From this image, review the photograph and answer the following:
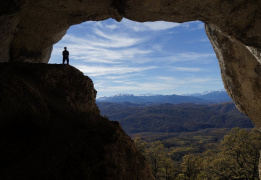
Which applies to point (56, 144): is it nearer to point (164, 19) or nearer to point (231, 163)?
point (164, 19)

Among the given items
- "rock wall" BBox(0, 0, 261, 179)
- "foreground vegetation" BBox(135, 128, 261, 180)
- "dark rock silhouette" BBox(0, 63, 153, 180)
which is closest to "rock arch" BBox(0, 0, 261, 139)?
"rock wall" BBox(0, 0, 261, 179)

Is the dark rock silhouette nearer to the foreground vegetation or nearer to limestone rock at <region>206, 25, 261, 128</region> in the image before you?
limestone rock at <region>206, 25, 261, 128</region>

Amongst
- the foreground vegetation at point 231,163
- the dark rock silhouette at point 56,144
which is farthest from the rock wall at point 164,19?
the foreground vegetation at point 231,163

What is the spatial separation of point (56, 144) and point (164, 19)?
14.0 meters

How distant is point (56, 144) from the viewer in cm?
685

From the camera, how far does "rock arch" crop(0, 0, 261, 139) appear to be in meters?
13.7

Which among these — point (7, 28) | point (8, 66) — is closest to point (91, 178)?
point (8, 66)

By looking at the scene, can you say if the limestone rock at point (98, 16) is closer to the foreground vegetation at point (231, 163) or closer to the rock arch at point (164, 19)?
the rock arch at point (164, 19)

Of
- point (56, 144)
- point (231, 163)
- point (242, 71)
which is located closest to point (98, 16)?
point (56, 144)

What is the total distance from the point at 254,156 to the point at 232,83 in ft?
65.2

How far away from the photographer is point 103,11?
17.0 m

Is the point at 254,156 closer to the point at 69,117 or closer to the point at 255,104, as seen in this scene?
the point at 255,104

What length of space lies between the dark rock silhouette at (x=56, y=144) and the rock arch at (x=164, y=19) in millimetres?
10014

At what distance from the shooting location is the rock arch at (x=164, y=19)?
541 inches
